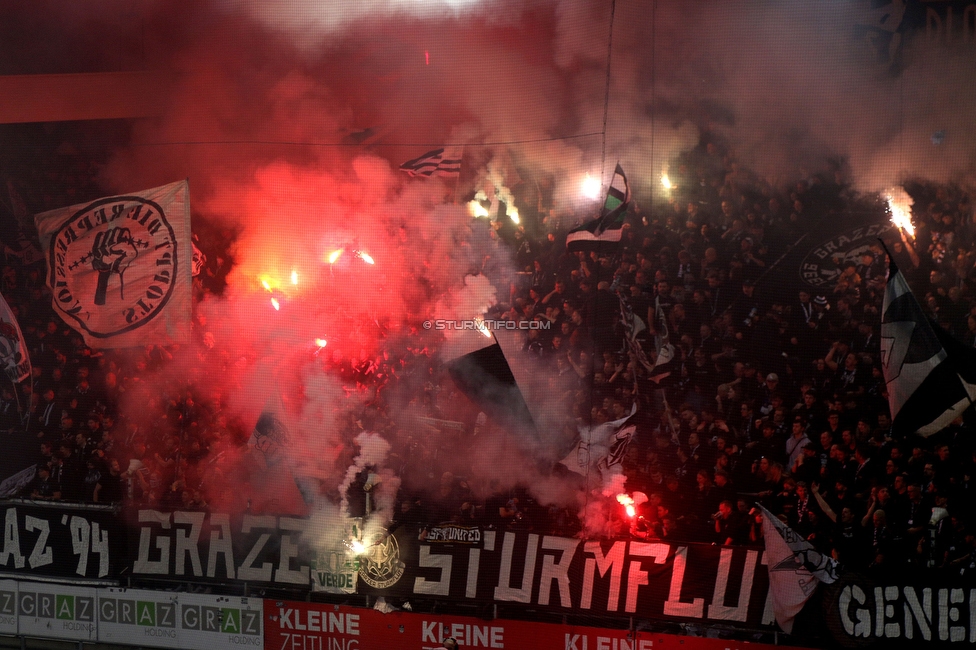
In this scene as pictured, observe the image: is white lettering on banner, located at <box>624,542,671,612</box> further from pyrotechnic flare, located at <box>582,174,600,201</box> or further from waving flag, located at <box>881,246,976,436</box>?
pyrotechnic flare, located at <box>582,174,600,201</box>

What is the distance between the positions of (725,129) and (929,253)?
4.40ft

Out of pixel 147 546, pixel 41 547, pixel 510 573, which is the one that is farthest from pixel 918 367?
pixel 41 547

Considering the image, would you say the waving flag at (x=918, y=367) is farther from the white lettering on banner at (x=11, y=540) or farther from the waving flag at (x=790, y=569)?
the white lettering on banner at (x=11, y=540)

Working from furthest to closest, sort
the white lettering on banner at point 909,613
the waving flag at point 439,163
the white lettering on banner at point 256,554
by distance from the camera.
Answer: the white lettering on banner at point 256,554
the waving flag at point 439,163
the white lettering on banner at point 909,613

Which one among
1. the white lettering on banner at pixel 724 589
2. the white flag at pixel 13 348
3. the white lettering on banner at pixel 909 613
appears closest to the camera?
the white lettering on banner at pixel 909 613

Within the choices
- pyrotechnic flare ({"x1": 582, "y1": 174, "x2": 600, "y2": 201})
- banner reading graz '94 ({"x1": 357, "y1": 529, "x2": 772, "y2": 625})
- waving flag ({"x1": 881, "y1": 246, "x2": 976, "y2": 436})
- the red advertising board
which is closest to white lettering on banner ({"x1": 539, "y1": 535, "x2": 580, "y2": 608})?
banner reading graz '94 ({"x1": 357, "y1": 529, "x2": 772, "y2": 625})

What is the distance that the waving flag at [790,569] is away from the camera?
15.5ft

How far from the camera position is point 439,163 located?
5332 mm

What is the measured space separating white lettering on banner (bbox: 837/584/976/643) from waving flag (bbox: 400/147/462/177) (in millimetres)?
3397

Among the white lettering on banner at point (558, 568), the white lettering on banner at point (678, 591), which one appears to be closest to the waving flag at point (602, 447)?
the white lettering on banner at point (558, 568)

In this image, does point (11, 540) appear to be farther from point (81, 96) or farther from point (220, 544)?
point (81, 96)

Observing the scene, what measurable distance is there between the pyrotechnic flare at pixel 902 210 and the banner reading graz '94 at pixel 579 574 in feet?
6.65

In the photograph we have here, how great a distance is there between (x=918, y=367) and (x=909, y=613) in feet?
4.47

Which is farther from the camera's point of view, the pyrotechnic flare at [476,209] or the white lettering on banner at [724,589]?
the pyrotechnic flare at [476,209]
